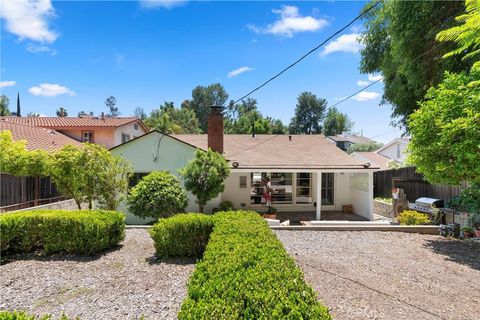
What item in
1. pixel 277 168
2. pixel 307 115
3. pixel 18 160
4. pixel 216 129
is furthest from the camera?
pixel 307 115

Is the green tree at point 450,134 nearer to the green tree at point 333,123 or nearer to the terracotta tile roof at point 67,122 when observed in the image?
the terracotta tile roof at point 67,122

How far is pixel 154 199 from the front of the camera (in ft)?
32.6

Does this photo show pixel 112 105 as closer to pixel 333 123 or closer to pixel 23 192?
pixel 333 123

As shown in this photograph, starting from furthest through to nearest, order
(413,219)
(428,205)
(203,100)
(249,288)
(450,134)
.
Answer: (203,100), (428,205), (413,219), (450,134), (249,288)

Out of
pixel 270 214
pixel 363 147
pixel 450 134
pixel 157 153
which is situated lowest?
pixel 270 214

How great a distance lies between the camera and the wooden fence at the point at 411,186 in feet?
40.5

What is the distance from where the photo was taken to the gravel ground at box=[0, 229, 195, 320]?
15.5 feet

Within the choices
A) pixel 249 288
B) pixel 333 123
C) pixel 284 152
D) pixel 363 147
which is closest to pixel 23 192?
pixel 284 152

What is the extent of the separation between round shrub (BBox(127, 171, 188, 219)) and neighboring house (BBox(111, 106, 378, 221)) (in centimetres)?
240

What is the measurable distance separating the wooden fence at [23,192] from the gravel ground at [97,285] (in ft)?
26.1

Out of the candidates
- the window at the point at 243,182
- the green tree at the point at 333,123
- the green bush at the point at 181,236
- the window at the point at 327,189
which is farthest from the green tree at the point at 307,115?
the green bush at the point at 181,236

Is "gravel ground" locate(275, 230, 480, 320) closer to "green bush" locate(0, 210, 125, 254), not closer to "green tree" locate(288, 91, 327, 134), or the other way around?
"green bush" locate(0, 210, 125, 254)

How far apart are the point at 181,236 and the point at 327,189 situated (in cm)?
1017

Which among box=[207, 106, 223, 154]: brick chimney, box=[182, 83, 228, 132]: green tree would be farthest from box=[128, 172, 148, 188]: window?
box=[182, 83, 228, 132]: green tree
